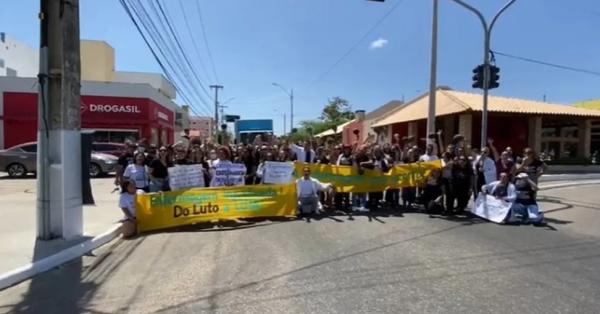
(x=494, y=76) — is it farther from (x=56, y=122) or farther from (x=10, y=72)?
Result: (x=10, y=72)

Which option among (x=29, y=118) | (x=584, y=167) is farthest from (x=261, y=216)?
(x=29, y=118)

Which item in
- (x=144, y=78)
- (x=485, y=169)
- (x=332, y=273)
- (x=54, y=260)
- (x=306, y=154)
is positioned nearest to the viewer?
(x=332, y=273)

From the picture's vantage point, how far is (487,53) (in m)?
16.3

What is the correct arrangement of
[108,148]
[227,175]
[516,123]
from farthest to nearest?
[516,123] → [108,148] → [227,175]

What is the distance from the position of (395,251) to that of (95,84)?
30.8m

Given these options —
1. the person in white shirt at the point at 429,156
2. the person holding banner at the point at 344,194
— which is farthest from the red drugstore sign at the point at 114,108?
the person in white shirt at the point at 429,156

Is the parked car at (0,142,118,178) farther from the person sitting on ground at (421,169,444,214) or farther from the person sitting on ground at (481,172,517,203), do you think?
the person sitting on ground at (481,172,517,203)

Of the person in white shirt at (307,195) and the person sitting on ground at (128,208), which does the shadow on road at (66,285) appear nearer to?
the person sitting on ground at (128,208)

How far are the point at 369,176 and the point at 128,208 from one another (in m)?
5.96

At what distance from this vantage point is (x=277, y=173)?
12961 millimetres

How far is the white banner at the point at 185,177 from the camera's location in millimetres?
11703

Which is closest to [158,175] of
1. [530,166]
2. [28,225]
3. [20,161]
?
[28,225]

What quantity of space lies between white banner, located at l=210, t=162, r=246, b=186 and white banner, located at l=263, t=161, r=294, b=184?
0.67 m

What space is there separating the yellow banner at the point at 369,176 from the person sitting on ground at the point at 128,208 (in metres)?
4.33
